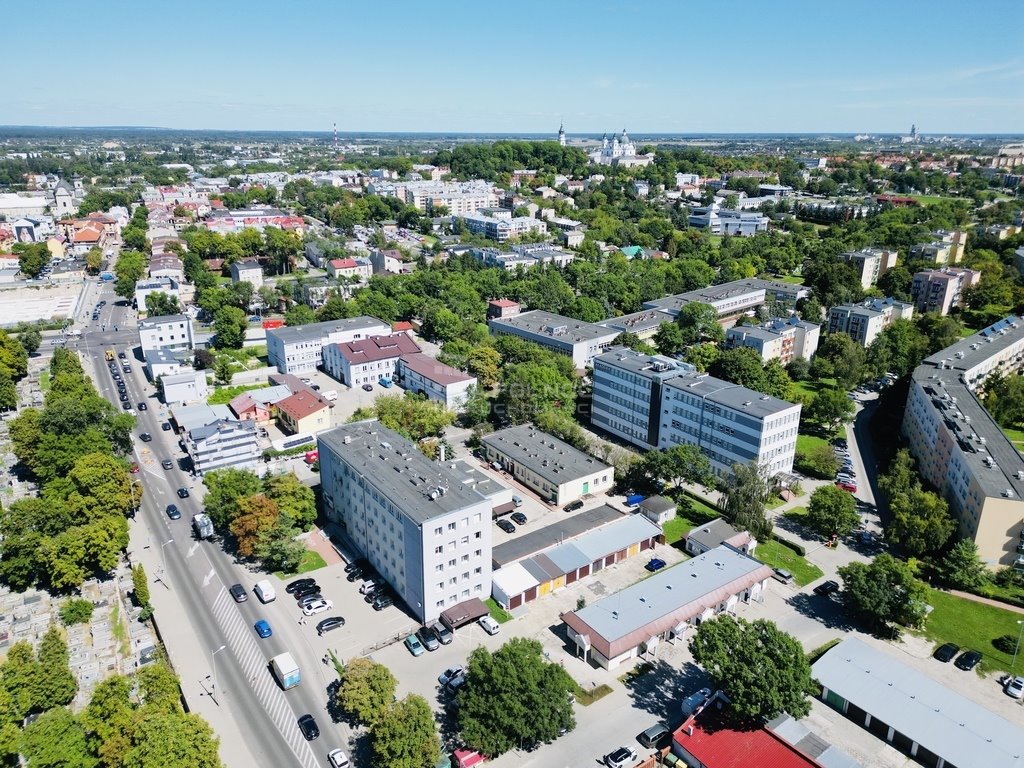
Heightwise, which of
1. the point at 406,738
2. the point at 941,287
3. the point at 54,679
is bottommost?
the point at 54,679

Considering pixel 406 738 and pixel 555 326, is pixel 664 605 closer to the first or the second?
pixel 406 738

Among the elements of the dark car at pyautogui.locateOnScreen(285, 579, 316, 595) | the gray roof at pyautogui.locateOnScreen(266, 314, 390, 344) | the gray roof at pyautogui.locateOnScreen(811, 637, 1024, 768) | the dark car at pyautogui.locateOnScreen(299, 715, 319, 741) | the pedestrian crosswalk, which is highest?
the gray roof at pyautogui.locateOnScreen(266, 314, 390, 344)

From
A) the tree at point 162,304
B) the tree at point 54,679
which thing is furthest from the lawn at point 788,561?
the tree at point 162,304

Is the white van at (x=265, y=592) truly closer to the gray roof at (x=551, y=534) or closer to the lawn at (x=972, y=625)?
the gray roof at (x=551, y=534)

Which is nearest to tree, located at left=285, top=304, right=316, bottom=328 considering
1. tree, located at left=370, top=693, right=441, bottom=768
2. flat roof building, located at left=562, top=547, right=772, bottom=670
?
flat roof building, located at left=562, top=547, right=772, bottom=670

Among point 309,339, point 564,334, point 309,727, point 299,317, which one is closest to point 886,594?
point 309,727

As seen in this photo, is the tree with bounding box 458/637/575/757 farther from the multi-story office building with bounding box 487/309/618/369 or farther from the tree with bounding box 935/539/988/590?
the multi-story office building with bounding box 487/309/618/369

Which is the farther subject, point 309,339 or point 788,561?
point 309,339
